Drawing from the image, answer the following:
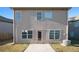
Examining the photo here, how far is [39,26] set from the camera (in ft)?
25.7

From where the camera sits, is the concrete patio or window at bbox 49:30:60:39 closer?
the concrete patio

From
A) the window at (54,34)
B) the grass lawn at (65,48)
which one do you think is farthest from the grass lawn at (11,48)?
the window at (54,34)

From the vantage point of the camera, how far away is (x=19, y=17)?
8.13 metres

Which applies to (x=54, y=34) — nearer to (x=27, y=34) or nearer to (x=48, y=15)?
(x=48, y=15)

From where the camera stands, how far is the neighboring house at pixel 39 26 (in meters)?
7.71

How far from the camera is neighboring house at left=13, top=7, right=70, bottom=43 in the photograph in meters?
7.71

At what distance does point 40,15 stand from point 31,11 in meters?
0.84

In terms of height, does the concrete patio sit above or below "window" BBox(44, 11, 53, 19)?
below

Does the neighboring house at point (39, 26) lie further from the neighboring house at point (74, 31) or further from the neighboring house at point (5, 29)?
the neighboring house at point (5, 29)

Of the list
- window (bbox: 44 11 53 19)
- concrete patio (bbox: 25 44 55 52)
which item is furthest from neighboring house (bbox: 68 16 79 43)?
concrete patio (bbox: 25 44 55 52)

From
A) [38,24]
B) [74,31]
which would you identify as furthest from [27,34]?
[74,31]

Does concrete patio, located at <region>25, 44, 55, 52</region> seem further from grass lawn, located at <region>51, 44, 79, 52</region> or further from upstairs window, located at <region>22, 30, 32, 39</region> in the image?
upstairs window, located at <region>22, 30, 32, 39</region>

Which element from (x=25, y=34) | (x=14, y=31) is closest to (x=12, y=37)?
(x=14, y=31)
